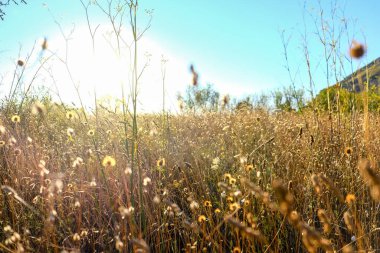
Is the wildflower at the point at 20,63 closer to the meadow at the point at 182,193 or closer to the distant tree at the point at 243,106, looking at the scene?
the meadow at the point at 182,193

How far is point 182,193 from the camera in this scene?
228 cm

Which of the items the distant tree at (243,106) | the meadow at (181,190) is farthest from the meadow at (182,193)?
the distant tree at (243,106)

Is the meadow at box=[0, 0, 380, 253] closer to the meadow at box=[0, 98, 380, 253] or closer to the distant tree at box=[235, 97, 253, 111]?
the meadow at box=[0, 98, 380, 253]

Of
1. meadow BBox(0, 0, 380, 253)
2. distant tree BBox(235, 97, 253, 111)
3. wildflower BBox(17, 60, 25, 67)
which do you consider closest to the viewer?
meadow BBox(0, 0, 380, 253)

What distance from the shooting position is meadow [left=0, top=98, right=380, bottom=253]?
5.41 feet

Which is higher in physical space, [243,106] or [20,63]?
[20,63]

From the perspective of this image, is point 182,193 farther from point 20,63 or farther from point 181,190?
point 20,63

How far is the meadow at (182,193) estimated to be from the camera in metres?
1.65

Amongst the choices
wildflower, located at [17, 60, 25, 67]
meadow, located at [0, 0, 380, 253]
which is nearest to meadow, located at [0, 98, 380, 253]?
meadow, located at [0, 0, 380, 253]

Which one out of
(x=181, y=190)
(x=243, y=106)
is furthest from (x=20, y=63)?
(x=243, y=106)

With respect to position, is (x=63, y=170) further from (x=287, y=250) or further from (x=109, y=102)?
(x=287, y=250)

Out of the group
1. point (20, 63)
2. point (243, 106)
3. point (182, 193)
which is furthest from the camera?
point (243, 106)

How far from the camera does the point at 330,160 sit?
2537 mm

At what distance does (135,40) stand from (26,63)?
1701mm
